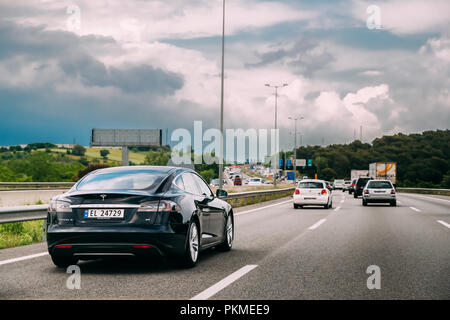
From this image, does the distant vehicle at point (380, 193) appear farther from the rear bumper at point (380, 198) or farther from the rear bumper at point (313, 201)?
the rear bumper at point (313, 201)

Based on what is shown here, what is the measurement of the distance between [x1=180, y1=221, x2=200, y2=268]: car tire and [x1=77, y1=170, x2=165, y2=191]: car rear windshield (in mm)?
822

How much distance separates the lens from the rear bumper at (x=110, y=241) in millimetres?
7156

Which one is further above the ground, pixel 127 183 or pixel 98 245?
pixel 127 183

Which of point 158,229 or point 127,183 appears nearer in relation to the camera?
point 158,229

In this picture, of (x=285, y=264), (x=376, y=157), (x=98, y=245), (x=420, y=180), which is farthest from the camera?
(x=376, y=157)

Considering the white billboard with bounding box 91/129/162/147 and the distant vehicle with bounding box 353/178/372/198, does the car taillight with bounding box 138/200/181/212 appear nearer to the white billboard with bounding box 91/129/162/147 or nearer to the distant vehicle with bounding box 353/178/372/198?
the distant vehicle with bounding box 353/178/372/198

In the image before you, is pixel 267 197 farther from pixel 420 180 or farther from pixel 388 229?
pixel 420 180

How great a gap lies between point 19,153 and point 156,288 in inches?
5554

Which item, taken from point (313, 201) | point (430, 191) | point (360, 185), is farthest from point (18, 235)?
point (430, 191)

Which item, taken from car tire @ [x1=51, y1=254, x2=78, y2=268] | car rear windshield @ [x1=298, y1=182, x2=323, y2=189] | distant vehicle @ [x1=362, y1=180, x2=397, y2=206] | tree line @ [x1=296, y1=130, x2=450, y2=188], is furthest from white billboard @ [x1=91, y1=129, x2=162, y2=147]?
car tire @ [x1=51, y1=254, x2=78, y2=268]

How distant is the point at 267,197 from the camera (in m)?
36.7

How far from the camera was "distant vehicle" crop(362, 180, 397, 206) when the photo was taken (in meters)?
29.1

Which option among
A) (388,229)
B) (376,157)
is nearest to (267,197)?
(388,229)

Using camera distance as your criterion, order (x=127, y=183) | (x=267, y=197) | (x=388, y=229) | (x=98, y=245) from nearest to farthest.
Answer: (x=98, y=245) < (x=127, y=183) < (x=388, y=229) < (x=267, y=197)
